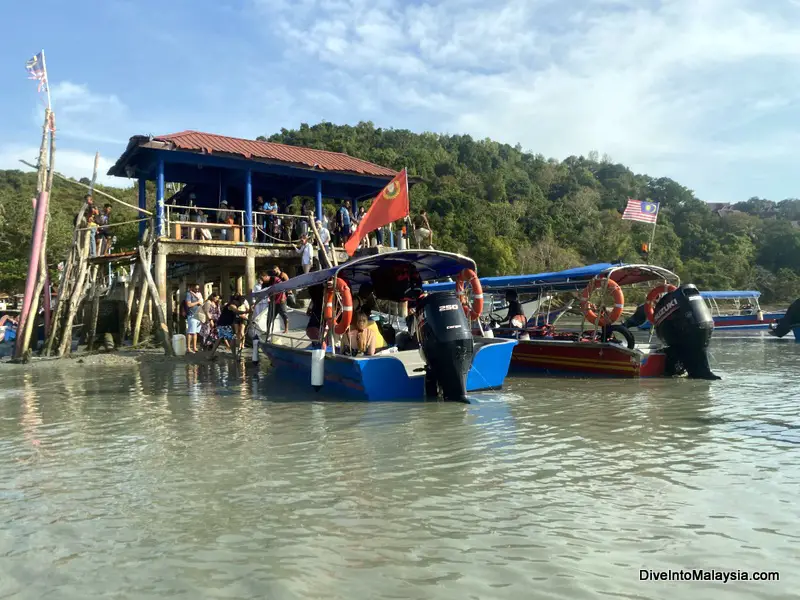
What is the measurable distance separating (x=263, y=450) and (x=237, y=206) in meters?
16.4

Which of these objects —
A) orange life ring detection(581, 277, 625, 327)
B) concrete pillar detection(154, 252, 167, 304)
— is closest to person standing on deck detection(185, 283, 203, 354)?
concrete pillar detection(154, 252, 167, 304)

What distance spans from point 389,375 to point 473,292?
2179 mm

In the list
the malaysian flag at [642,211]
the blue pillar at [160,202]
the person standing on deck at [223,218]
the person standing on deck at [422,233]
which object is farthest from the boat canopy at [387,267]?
the malaysian flag at [642,211]

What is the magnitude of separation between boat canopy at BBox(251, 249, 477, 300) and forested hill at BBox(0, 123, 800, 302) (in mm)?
25137

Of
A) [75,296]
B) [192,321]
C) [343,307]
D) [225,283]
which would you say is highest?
[225,283]

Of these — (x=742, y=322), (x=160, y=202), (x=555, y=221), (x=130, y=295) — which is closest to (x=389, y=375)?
(x=160, y=202)

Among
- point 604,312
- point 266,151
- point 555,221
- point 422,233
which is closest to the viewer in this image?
point 604,312

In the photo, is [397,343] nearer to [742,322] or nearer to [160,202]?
[160,202]

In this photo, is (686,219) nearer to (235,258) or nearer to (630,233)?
(630,233)

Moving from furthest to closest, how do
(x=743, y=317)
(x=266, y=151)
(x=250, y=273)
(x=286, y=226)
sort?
(x=743, y=317) < (x=266, y=151) < (x=286, y=226) < (x=250, y=273)

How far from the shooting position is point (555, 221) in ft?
171

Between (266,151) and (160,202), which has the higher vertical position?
(266,151)

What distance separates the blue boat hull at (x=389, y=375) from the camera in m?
9.11

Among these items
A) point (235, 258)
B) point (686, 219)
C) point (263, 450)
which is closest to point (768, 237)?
point (686, 219)
